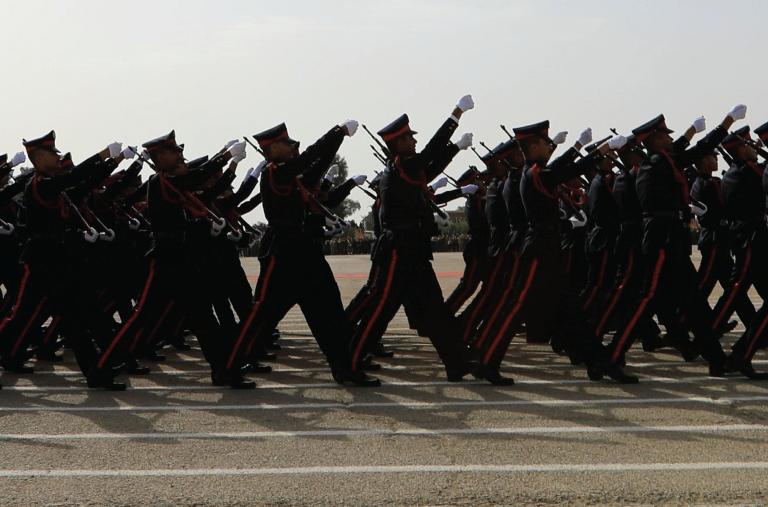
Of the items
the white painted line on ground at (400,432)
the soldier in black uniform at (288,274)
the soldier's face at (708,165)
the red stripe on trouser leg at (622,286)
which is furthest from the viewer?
the soldier's face at (708,165)

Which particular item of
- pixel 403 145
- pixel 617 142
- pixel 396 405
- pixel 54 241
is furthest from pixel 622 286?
pixel 54 241

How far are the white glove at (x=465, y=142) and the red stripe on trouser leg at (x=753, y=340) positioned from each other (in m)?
2.51

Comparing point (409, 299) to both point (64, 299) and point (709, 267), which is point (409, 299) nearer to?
point (64, 299)

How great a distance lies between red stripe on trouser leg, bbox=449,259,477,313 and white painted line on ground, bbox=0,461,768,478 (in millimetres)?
5370

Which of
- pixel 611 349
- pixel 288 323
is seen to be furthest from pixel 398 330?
pixel 611 349

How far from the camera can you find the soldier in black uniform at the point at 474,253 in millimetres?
10789

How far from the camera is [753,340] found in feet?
25.9

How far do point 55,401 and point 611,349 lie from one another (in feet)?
12.6

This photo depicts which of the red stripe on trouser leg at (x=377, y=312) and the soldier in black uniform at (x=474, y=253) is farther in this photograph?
the soldier in black uniform at (x=474, y=253)

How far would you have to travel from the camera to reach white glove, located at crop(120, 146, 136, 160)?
9.42 metres

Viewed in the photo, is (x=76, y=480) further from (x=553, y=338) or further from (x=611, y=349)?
(x=553, y=338)

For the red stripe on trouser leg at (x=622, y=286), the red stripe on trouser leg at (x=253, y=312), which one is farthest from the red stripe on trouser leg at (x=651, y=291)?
the red stripe on trouser leg at (x=253, y=312)

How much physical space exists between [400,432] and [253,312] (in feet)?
7.40

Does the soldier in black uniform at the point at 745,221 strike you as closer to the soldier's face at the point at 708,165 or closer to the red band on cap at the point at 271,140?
the soldier's face at the point at 708,165
